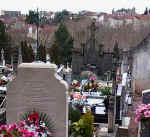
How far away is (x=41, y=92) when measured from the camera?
4.80 meters

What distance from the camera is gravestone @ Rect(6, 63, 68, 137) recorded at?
4758 millimetres

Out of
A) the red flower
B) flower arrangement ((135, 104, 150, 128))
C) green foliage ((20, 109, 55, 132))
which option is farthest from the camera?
flower arrangement ((135, 104, 150, 128))

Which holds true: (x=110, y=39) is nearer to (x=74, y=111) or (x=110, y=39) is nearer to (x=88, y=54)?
(x=88, y=54)

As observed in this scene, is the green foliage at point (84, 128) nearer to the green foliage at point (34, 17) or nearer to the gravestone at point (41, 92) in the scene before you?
the gravestone at point (41, 92)

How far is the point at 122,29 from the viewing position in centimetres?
3719

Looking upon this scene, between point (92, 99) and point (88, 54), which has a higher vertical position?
point (88, 54)

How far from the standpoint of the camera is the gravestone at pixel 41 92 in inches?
187

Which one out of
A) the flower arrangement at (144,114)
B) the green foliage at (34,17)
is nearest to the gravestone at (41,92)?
the flower arrangement at (144,114)

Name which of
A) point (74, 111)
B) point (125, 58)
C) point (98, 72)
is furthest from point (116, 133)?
point (98, 72)

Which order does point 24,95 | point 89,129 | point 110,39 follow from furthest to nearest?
point 110,39 < point 89,129 < point 24,95

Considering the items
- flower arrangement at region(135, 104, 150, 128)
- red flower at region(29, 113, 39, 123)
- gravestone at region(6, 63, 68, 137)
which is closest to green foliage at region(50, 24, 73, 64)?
flower arrangement at region(135, 104, 150, 128)

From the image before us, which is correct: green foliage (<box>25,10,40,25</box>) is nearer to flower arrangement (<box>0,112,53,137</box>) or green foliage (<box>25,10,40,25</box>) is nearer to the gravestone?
the gravestone

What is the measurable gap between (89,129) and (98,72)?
38.8 ft

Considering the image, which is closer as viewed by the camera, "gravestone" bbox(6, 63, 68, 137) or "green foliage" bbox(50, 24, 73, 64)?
"gravestone" bbox(6, 63, 68, 137)
